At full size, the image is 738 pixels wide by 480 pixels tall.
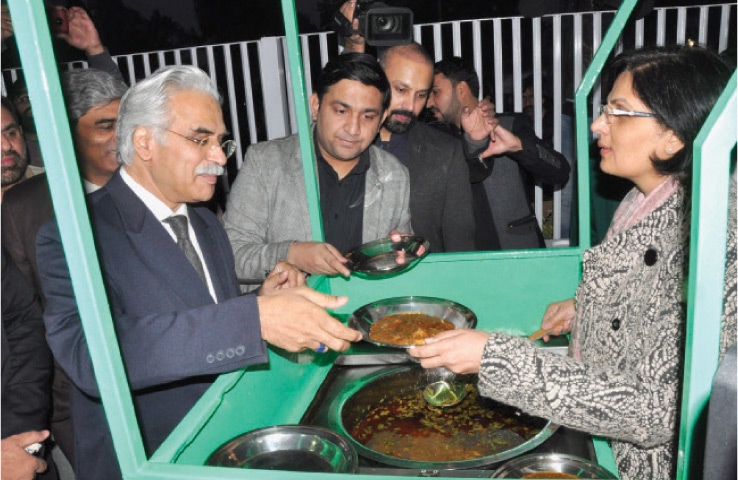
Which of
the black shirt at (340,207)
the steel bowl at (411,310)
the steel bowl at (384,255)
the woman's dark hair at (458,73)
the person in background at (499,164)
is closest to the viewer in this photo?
the steel bowl at (411,310)

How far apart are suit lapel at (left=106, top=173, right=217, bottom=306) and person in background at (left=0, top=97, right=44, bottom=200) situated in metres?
0.76

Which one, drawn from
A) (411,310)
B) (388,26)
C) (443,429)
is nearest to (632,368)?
(443,429)

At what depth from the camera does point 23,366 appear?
6.14 feet

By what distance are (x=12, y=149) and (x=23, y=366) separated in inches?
33.3

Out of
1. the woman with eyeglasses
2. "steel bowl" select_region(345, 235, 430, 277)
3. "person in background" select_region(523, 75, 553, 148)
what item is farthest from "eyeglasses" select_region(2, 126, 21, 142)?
"person in background" select_region(523, 75, 553, 148)

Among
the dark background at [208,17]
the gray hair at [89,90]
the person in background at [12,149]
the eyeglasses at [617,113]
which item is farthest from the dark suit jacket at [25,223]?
the dark background at [208,17]

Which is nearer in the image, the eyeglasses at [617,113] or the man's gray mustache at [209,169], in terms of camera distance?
the eyeglasses at [617,113]

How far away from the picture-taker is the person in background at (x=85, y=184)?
6.91 ft

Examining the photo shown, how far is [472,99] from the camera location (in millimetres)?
3604

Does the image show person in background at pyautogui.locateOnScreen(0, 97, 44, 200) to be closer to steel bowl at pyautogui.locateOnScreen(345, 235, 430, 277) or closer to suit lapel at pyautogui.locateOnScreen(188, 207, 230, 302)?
suit lapel at pyautogui.locateOnScreen(188, 207, 230, 302)

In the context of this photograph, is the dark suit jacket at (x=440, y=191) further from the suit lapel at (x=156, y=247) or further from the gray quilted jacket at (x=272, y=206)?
the suit lapel at (x=156, y=247)

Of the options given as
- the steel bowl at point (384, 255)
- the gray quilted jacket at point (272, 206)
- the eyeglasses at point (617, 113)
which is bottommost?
the steel bowl at point (384, 255)

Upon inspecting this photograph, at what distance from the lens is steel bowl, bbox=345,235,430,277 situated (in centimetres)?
218

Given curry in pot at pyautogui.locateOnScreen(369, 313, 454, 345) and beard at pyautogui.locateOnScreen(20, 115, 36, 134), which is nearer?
curry in pot at pyautogui.locateOnScreen(369, 313, 454, 345)
